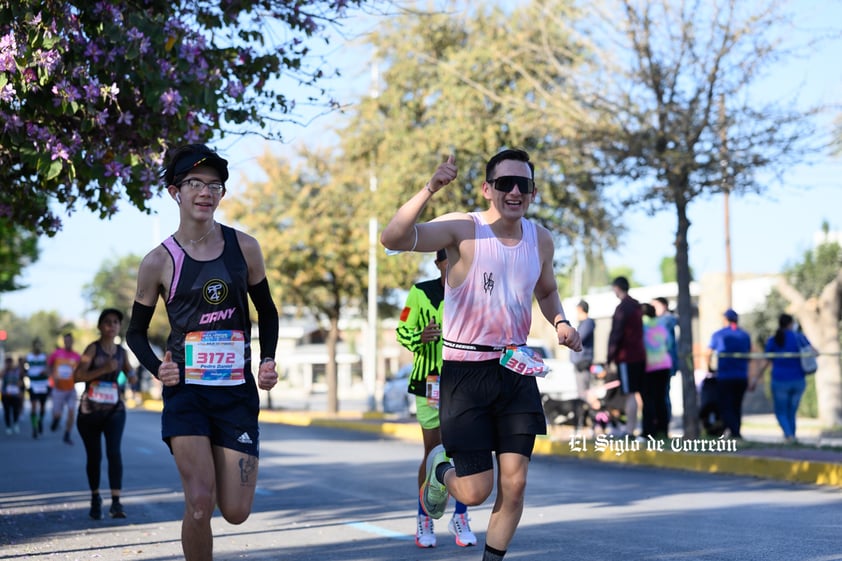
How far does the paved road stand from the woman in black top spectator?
1.08 feet

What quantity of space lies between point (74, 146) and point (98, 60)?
0.71 m

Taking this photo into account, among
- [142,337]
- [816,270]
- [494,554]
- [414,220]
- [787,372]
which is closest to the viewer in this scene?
[414,220]

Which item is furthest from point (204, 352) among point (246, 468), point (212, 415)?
point (246, 468)

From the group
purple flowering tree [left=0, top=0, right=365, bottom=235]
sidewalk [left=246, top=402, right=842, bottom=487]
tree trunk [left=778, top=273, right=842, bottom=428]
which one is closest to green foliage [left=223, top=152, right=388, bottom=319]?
tree trunk [left=778, top=273, right=842, bottom=428]

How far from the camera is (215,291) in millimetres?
5828

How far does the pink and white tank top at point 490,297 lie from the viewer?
6383mm

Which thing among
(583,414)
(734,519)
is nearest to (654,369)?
(583,414)

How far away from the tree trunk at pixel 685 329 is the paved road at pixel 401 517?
193 cm

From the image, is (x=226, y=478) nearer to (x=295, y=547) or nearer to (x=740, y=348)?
(x=295, y=547)

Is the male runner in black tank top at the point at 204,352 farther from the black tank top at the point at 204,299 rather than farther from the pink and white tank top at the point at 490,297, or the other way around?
the pink and white tank top at the point at 490,297

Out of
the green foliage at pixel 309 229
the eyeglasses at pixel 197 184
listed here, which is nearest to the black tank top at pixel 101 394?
the eyeglasses at pixel 197 184

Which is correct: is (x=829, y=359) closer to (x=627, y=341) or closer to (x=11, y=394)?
(x=627, y=341)

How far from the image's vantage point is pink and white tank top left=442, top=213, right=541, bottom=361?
638 centimetres

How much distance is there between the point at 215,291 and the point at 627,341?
11.7 m
